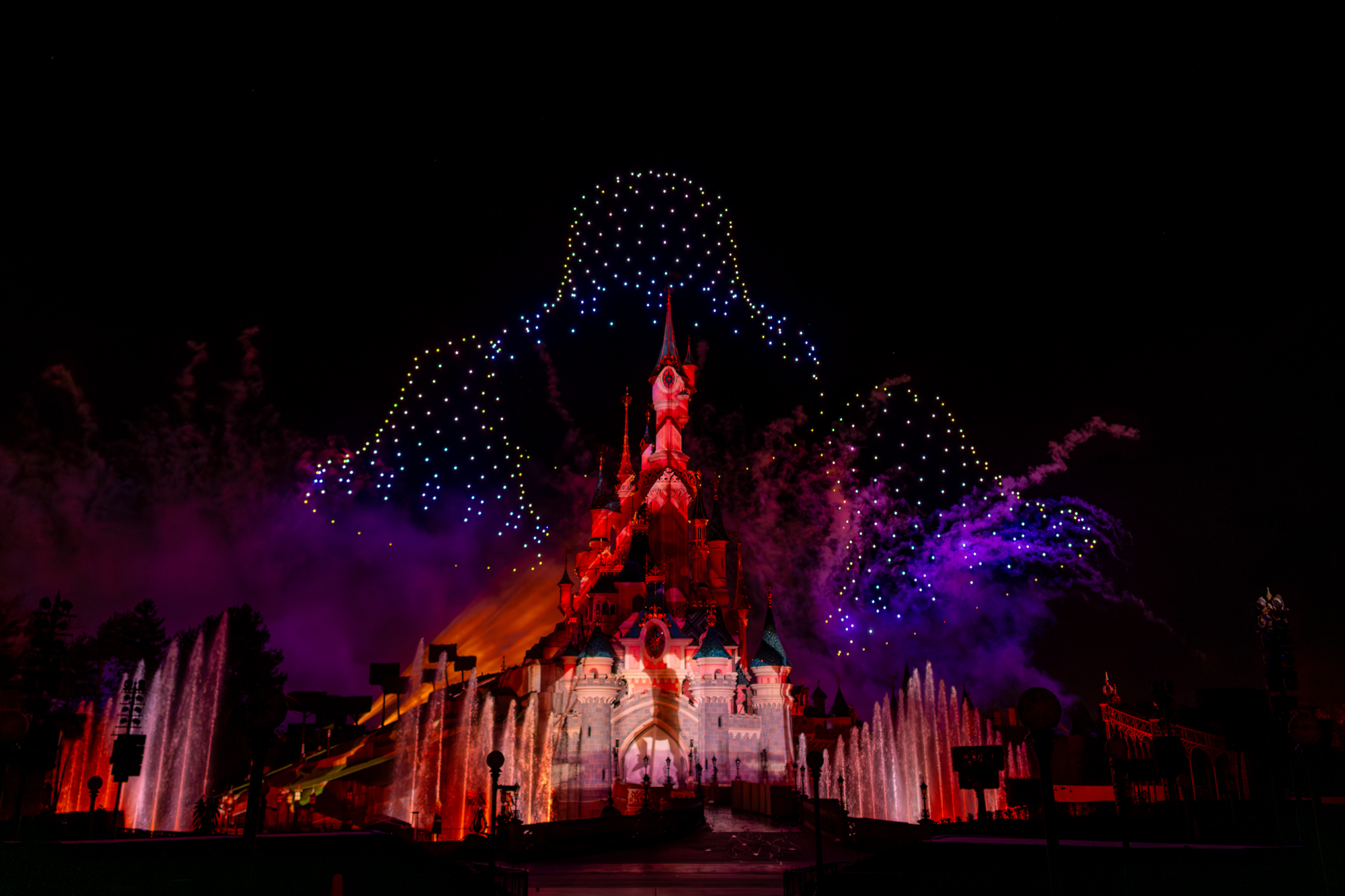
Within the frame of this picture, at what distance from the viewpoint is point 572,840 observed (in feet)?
86.6

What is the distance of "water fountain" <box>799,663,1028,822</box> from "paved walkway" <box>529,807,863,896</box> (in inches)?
902

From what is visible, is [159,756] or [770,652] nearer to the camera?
[159,756]

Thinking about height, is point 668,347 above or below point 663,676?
above

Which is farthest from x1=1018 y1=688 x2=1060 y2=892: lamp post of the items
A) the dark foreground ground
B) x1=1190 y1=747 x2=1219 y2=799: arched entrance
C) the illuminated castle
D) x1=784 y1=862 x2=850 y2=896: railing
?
the illuminated castle

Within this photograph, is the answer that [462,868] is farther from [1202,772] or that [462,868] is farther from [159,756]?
[159,756]

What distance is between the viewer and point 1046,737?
11.6 metres

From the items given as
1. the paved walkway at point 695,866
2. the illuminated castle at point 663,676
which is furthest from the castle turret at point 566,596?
the paved walkway at point 695,866

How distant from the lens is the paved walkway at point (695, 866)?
1919 cm

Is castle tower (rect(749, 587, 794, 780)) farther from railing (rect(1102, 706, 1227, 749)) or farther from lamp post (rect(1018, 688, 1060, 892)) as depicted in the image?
lamp post (rect(1018, 688, 1060, 892))

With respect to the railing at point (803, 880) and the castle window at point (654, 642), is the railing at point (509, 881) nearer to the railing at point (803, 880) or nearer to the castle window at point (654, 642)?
the railing at point (803, 880)

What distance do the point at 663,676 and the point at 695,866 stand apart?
4051 cm

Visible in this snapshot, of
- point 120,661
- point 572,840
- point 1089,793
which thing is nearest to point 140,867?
point 572,840

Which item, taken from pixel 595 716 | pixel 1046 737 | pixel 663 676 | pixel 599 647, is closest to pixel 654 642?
pixel 663 676

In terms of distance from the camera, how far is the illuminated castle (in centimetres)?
5966
